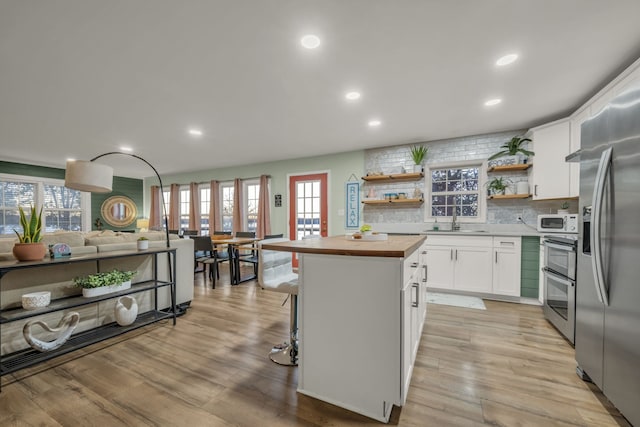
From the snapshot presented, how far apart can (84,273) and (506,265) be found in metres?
4.81

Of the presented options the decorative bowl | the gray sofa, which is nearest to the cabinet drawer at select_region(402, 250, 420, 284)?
the gray sofa

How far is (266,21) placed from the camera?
175 centimetres

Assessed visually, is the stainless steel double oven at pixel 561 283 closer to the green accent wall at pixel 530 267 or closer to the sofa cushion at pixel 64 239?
the green accent wall at pixel 530 267

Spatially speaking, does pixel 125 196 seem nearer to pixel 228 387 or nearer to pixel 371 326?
pixel 228 387

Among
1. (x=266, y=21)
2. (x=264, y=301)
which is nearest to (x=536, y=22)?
(x=266, y=21)

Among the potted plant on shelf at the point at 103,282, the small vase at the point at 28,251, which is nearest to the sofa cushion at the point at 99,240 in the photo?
the potted plant on shelf at the point at 103,282

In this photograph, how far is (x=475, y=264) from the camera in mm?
A: 3578

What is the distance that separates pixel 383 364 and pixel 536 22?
7.83 ft

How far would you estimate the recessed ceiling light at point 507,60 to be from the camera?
2.11m

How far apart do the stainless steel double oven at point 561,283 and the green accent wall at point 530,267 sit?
1.61 feet

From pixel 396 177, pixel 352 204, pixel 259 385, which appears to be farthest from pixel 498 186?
pixel 259 385

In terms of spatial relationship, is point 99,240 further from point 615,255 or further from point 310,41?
point 615,255

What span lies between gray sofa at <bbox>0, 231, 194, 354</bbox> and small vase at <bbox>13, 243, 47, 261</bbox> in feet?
1.01

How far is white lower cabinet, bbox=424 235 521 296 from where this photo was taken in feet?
11.2
